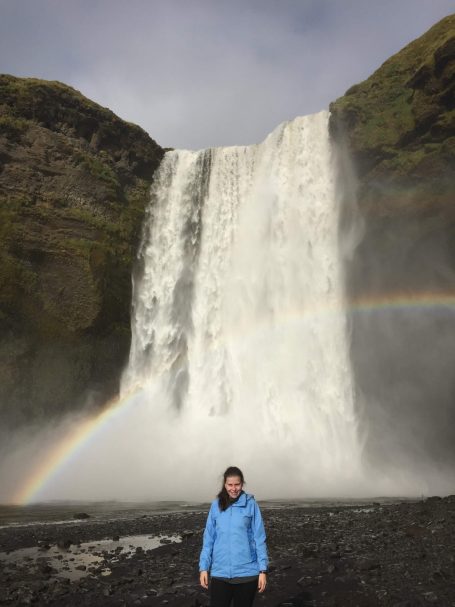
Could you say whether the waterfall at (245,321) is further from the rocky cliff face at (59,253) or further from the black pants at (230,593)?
the black pants at (230,593)

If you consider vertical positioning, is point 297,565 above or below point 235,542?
below

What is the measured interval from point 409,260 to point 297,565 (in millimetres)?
23217

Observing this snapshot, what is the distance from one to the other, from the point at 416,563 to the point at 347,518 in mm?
5277

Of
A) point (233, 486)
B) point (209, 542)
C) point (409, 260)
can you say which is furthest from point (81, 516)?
point (409, 260)

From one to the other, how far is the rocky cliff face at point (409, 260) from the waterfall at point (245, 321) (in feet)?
5.54

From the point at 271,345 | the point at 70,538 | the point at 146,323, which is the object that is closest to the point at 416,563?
the point at 70,538

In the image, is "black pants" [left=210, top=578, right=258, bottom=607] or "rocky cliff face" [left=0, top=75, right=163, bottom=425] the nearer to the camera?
"black pants" [left=210, top=578, right=258, bottom=607]

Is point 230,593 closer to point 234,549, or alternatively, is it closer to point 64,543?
point 234,549

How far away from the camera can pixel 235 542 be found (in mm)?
5145

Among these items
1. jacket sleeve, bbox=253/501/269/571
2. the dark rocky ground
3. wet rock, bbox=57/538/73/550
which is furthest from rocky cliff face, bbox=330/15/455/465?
jacket sleeve, bbox=253/501/269/571

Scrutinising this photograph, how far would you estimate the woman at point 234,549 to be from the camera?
5.06m

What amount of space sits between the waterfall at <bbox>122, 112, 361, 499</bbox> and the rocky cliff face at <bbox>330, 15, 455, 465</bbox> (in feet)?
5.54

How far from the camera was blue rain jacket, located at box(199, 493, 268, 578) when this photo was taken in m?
5.11

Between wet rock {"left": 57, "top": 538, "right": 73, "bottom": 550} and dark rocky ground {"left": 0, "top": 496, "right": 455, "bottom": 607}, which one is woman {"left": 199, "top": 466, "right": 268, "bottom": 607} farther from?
wet rock {"left": 57, "top": 538, "right": 73, "bottom": 550}
